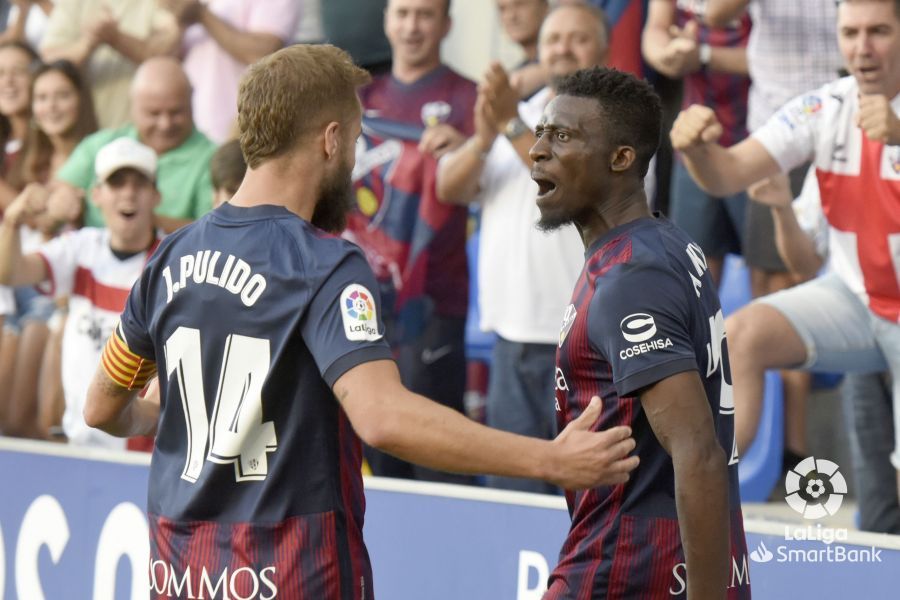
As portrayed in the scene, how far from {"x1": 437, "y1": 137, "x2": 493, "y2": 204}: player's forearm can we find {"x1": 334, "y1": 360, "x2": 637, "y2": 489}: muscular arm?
3398 mm

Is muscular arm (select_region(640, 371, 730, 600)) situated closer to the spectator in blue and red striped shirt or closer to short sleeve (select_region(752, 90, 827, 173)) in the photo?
short sleeve (select_region(752, 90, 827, 173))

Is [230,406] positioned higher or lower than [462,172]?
lower

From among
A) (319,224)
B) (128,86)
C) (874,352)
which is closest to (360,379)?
(319,224)

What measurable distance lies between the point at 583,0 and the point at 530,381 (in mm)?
1801

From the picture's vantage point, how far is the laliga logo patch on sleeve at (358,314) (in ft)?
8.96

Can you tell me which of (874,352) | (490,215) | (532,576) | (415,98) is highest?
(415,98)

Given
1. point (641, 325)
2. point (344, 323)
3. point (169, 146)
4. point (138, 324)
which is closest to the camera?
point (344, 323)

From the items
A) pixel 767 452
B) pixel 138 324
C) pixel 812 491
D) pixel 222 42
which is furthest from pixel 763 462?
pixel 138 324

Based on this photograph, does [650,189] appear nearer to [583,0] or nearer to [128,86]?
[583,0]

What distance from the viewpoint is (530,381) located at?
19.4ft

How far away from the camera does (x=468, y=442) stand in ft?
8.64

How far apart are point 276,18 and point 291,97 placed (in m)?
4.76

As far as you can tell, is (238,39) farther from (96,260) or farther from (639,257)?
(639,257)

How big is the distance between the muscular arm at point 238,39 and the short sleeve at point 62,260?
1572 mm
